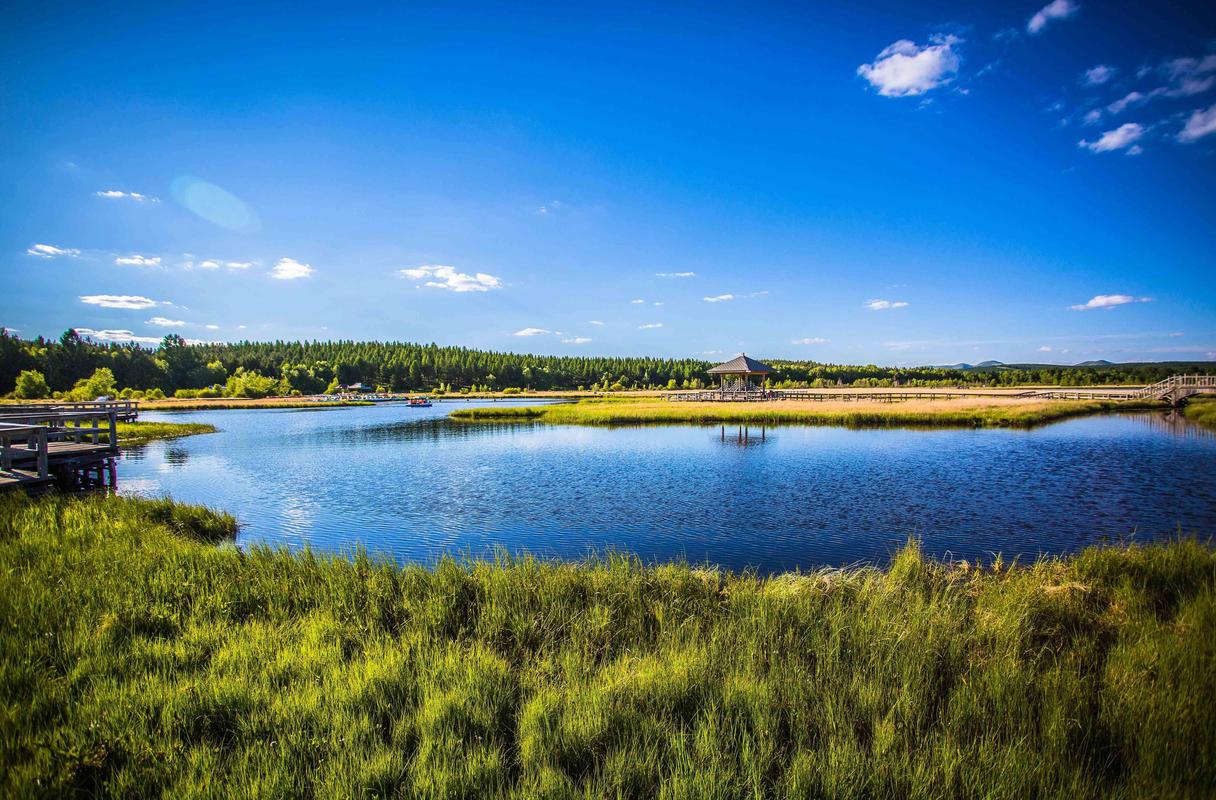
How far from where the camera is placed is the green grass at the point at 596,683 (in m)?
3.91

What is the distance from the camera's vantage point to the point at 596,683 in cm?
519

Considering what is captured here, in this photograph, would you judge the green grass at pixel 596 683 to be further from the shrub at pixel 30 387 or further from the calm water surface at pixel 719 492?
the shrub at pixel 30 387

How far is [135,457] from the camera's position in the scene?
29.6m

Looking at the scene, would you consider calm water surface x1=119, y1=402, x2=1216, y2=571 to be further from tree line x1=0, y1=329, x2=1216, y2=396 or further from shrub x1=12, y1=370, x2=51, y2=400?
shrub x1=12, y1=370, x2=51, y2=400

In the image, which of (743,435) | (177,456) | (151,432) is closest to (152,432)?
(151,432)

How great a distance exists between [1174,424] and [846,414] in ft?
66.1

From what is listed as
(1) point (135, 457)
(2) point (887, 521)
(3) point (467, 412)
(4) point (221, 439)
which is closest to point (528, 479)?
(2) point (887, 521)

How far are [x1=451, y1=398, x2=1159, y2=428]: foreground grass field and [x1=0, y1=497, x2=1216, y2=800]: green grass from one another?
34.9 m

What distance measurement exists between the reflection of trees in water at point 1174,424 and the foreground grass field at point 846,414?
3.63 m

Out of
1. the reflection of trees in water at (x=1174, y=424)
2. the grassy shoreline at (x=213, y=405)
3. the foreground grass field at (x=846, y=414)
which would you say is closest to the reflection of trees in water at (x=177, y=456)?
the foreground grass field at (x=846, y=414)

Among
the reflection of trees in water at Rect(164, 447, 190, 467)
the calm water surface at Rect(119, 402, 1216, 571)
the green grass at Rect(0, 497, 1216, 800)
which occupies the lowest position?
the reflection of trees in water at Rect(164, 447, 190, 467)

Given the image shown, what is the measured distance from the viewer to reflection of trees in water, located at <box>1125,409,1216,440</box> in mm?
31098

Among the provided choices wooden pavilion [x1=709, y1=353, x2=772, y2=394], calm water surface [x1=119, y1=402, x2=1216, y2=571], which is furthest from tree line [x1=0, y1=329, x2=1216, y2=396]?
calm water surface [x1=119, y1=402, x2=1216, y2=571]

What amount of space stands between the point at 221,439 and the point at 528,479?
2856 cm
